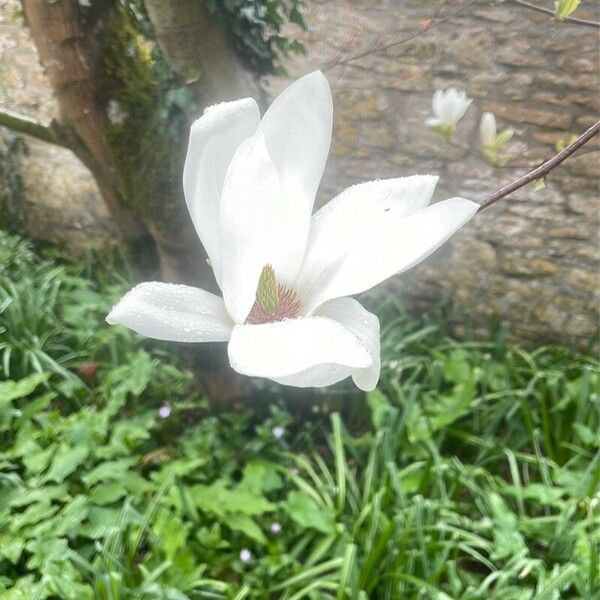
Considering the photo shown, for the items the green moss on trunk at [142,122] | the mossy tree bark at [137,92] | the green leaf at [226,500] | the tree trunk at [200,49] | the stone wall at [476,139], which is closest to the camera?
the tree trunk at [200,49]

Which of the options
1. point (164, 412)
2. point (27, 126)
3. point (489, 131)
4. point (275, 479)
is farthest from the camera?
point (164, 412)

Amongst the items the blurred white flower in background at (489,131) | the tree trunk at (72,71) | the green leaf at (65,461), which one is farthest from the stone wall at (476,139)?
the green leaf at (65,461)

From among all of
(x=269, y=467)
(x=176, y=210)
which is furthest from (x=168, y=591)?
(x=176, y=210)

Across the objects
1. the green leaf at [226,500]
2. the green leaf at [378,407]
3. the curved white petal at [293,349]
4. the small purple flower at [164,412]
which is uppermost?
the curved white petal at [293,349]

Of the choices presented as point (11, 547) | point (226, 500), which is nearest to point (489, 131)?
point (226, 500)

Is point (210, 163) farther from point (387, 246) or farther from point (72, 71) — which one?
point (72, 71)

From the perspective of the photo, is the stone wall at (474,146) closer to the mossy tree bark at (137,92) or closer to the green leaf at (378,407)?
the mossy tree bark at (137,92)
